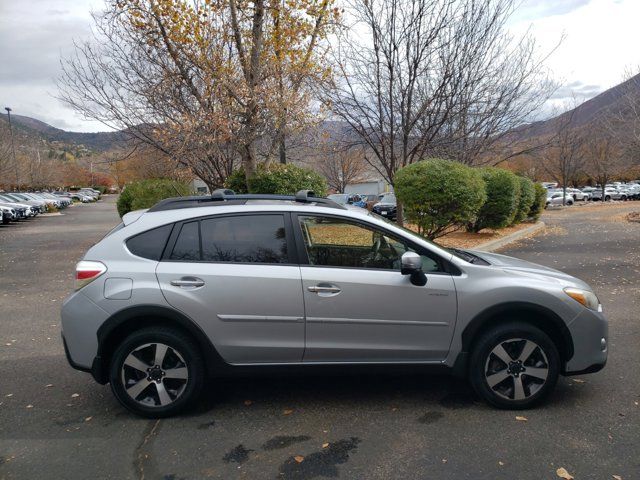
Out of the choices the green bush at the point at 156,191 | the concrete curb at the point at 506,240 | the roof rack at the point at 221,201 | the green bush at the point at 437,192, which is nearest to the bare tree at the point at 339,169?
the green bush at the point at 156,191

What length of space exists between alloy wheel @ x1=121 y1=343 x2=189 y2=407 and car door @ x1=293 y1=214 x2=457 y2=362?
3.16 ft

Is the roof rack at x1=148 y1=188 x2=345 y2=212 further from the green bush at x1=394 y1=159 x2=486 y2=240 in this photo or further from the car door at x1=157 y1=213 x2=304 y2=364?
the green bush at x1=394 y1=159 x2=486 y2=240

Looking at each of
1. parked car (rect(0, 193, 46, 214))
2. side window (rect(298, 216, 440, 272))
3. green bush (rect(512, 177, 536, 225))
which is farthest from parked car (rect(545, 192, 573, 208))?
side window (rect(298, 216, 440, 272))

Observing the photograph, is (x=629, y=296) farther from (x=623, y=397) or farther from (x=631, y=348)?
(x=623, y=397)

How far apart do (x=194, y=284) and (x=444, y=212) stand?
27.4 ft

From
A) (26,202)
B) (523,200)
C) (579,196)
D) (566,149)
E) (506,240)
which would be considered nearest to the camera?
(506,240)

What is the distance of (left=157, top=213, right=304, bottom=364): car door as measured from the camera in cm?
357

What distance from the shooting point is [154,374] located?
3.63 meters

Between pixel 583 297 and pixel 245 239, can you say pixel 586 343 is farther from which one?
pixel 245 239

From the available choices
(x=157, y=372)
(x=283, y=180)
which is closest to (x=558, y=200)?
(x=283, y=180)

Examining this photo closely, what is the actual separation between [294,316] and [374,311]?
594mm

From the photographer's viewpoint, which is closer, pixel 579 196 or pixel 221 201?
pixel 221 201

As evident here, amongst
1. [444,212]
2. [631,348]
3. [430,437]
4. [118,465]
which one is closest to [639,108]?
[444,212]

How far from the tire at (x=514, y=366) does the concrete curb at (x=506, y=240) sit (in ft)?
23.5
